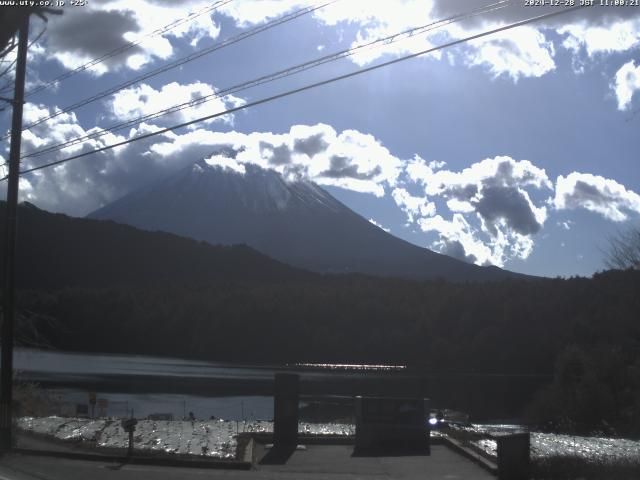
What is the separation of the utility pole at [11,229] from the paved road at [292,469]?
8.06 feet

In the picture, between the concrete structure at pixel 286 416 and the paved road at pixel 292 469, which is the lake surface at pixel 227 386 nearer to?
the concrete structure at pixel 286 416

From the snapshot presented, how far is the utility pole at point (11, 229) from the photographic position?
17.8 metres

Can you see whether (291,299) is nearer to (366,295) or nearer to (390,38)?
(366,295)

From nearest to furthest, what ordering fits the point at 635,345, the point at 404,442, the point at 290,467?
the point at 290,467 < the point at 404,442 < the point at 635,345

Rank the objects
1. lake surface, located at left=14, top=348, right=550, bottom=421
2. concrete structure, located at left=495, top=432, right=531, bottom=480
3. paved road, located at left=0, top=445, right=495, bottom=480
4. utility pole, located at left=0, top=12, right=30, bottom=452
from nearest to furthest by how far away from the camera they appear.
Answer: concrete structure, located at left=495, top=432, right=531, bottom=480, paved road, located at left=0, top=445, right=495, bottom=480, utility pole, located at left=0, top=12, right=30, bottom=452, lake surface, located at left=14, top=348, right=550, bottom=421

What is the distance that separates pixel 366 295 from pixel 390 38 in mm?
106238

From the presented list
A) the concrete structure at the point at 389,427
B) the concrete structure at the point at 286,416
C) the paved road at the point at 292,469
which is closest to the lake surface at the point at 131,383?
the concrete structure at the point at 286,416

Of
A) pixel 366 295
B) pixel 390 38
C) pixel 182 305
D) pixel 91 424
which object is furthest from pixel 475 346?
pixel 390 38

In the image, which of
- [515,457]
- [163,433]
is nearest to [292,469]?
[515,457]

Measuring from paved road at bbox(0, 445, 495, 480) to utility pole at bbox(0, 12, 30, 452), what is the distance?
246 centimetres

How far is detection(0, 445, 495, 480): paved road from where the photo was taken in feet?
44.3

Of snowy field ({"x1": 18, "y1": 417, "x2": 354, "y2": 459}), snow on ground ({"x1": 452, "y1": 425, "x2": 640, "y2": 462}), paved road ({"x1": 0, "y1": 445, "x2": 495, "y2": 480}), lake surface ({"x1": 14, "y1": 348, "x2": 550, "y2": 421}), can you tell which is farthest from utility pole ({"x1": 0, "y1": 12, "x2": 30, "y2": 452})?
lake surface ({"x1": 14, "y1": 348, "x2": 550, "y2": 421})

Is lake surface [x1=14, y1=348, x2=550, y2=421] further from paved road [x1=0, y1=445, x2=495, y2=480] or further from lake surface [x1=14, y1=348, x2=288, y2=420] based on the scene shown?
paved road [x1=0, y1=445, x2=495, y2=480]

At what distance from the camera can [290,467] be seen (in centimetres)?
1470
